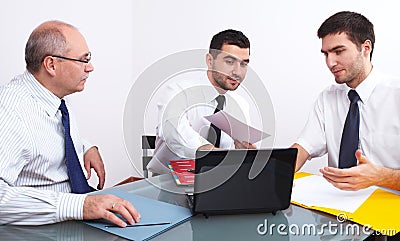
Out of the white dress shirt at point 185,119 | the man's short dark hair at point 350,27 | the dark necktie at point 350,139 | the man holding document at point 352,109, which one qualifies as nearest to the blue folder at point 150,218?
the white dress shirt at point 185,119

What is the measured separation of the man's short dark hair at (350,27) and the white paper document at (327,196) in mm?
701

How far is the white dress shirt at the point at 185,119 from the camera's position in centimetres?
136

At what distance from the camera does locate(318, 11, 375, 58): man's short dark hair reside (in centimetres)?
174

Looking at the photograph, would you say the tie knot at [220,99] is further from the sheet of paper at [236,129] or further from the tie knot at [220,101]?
the sheet of paper at [236,129]

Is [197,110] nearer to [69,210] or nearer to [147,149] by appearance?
[147,149]

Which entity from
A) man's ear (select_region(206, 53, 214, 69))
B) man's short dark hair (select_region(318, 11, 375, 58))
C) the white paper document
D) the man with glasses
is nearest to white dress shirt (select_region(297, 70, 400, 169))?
man's short dark hair (select_region(318, 11, 375, 58))

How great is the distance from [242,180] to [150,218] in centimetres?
27

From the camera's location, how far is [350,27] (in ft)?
5.73

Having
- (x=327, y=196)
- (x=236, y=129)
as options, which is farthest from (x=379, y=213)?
(x=236, y=129)

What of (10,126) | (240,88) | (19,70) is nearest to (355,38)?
(240,88)

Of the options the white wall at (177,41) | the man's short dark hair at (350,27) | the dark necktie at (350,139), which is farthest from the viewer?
the white wall at (177,41)

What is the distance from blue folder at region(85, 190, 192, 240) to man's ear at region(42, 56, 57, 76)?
580mm

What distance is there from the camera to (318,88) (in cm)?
254

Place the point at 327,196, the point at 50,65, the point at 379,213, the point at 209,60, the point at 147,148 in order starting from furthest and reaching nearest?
the point at 147,148, the point at 50,65, the point at 209,60, the point at 327,196, the point at 379,213
